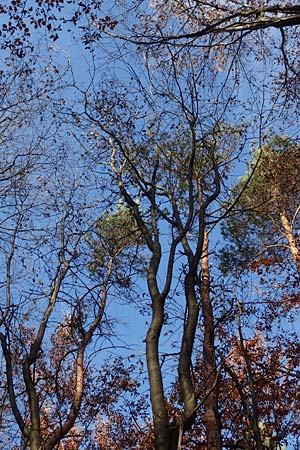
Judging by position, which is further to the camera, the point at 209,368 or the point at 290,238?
the point at 290,238

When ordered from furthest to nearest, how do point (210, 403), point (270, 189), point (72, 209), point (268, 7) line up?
1. point (270, 189)
2. point (72, 209)
3. point (210, 403)
4. point (268, 7)

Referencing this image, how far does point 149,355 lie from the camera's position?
373cm

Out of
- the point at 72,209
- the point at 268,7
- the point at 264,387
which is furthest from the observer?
the point at 264,387

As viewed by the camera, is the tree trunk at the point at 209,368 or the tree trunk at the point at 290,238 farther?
the tree trunk at the point at 290,238

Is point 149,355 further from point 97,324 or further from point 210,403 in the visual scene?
point 97,324

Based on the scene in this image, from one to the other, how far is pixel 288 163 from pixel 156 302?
11.5m

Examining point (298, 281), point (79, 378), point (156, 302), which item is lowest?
point (156, 302)

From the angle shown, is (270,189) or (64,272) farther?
(270,189)

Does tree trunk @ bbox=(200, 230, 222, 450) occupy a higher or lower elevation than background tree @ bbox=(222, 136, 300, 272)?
lower

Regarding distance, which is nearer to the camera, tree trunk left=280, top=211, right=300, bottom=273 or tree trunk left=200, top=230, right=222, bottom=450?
tree trunk left=200, top=230, right=222, bottom=450

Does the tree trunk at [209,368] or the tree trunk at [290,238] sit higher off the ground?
Answer: the tree trunk at [290,238]

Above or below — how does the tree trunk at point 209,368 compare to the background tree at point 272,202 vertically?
below

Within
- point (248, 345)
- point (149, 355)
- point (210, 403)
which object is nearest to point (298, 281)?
point (248, 345)

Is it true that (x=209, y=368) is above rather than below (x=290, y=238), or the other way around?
below
